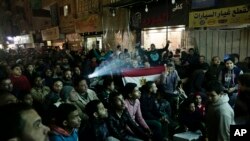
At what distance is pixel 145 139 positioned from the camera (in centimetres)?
535

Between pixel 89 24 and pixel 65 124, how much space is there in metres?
18.6

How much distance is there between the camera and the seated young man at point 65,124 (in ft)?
12.0

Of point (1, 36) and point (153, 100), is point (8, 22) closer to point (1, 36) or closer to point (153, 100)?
point (1, 36)

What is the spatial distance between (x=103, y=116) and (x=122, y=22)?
14.1 meters

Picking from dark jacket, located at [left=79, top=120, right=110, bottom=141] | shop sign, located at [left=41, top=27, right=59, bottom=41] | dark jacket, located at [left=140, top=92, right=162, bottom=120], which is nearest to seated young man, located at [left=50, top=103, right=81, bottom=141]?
dark jacket, located at [left=79, top=120, right=110, bottom=141]

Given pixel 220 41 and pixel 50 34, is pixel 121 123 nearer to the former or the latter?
pixel 220 41

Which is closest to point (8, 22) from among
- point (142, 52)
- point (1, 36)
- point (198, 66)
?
point (1, 36)

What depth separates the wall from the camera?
11.4 meters

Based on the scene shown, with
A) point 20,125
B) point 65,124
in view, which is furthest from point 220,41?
point 20,125

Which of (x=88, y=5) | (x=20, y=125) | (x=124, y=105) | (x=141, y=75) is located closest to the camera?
(x=20, y=125)

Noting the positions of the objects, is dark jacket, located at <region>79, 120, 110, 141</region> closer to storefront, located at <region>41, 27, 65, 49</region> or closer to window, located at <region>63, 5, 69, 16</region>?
storefront, located at <region>41, 27, 65, 49</region>

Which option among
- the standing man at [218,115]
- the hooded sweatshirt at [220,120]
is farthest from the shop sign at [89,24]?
the hooded sweatshirt at [220,120]

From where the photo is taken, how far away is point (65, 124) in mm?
3738

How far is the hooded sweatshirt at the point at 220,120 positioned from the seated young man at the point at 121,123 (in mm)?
1502
